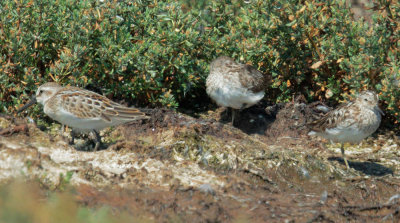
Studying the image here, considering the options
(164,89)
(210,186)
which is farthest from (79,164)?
(164,89)

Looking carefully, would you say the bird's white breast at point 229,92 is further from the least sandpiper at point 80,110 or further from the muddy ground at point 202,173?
the least sandpiper at point 80,110

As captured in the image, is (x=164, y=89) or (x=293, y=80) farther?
(x=293, y=80)

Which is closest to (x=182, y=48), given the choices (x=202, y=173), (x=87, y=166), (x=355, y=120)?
(x=355, y=120)

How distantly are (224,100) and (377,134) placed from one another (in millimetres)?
3435

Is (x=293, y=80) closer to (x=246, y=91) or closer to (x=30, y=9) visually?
(x=246, y=91)

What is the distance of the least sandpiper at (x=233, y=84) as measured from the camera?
42.5 feet

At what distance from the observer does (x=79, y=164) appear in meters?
9.35

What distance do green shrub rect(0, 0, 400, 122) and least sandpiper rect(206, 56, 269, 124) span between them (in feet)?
1.74

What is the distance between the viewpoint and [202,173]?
9711 mm

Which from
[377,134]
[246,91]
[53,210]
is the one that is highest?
[53,210]

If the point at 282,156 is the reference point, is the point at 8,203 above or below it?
above

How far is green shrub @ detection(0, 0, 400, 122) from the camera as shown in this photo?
12.0m

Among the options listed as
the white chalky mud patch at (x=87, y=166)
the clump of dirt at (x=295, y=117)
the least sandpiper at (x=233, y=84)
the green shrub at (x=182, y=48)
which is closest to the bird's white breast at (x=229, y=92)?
the least sandpiper at (x=233, y=84)

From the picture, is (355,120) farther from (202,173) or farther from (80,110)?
(80,110)
